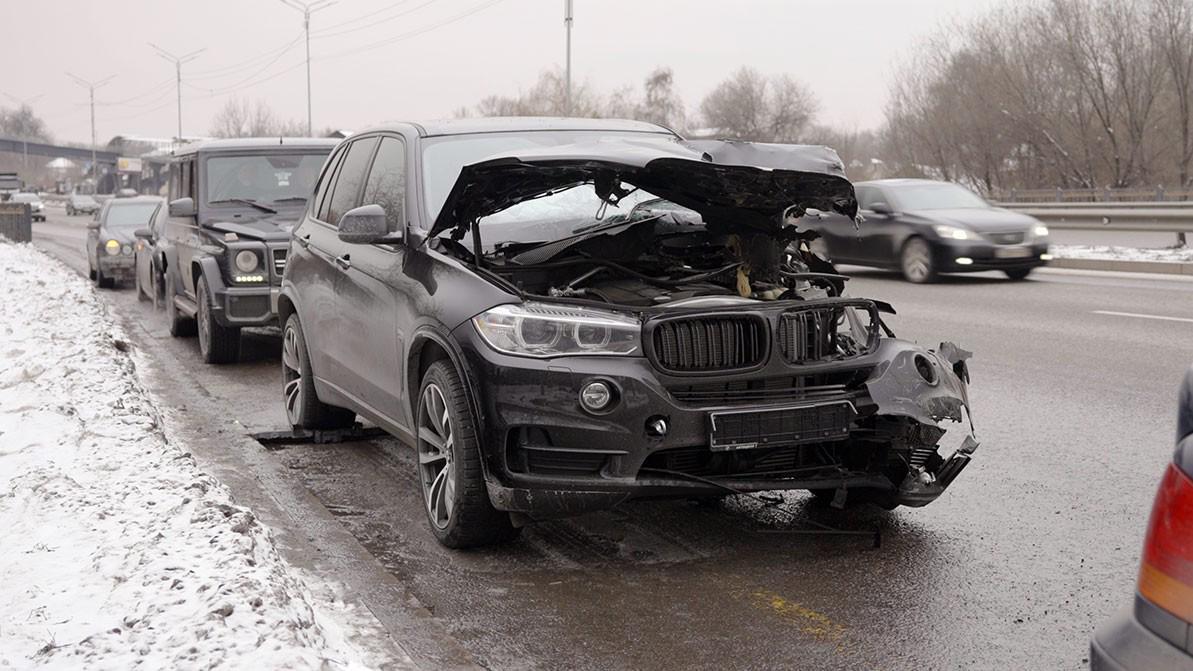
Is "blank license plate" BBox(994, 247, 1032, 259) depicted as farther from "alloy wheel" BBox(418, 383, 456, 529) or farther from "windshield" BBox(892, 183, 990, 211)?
"alloy wheel" BBox(418, 383, 456, 529)

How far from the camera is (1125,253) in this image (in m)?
20.5

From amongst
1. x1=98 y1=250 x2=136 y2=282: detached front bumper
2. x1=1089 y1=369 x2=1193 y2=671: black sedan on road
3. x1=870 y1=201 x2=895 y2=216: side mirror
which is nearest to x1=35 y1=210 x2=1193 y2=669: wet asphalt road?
x1=1089 y1=369 x2=1193 y2=671: black sedan on road

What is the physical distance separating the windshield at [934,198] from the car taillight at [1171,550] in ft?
55.0

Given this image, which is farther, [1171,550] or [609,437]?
[609,437]

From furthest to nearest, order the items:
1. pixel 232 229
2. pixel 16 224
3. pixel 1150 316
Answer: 1. pixel 16 224
2. pixel 1150 316
3. pixel 232 229

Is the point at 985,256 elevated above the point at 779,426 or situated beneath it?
elevated above

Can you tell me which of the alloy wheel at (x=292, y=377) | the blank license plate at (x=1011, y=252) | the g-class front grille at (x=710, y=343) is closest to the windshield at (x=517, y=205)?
the g-class front grille at (x=710, y=343)

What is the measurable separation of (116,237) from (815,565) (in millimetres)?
17886

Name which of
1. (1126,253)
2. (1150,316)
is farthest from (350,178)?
(1126,253)

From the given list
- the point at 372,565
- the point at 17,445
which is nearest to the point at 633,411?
the point at 372,565

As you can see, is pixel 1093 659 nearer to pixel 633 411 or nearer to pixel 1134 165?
pixel 633 411

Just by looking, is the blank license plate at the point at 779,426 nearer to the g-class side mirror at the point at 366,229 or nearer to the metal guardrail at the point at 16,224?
the g-class side mirror at the point at 366,229

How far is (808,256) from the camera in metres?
6.00

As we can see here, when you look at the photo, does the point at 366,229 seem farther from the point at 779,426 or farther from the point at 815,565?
the point at 815,565
